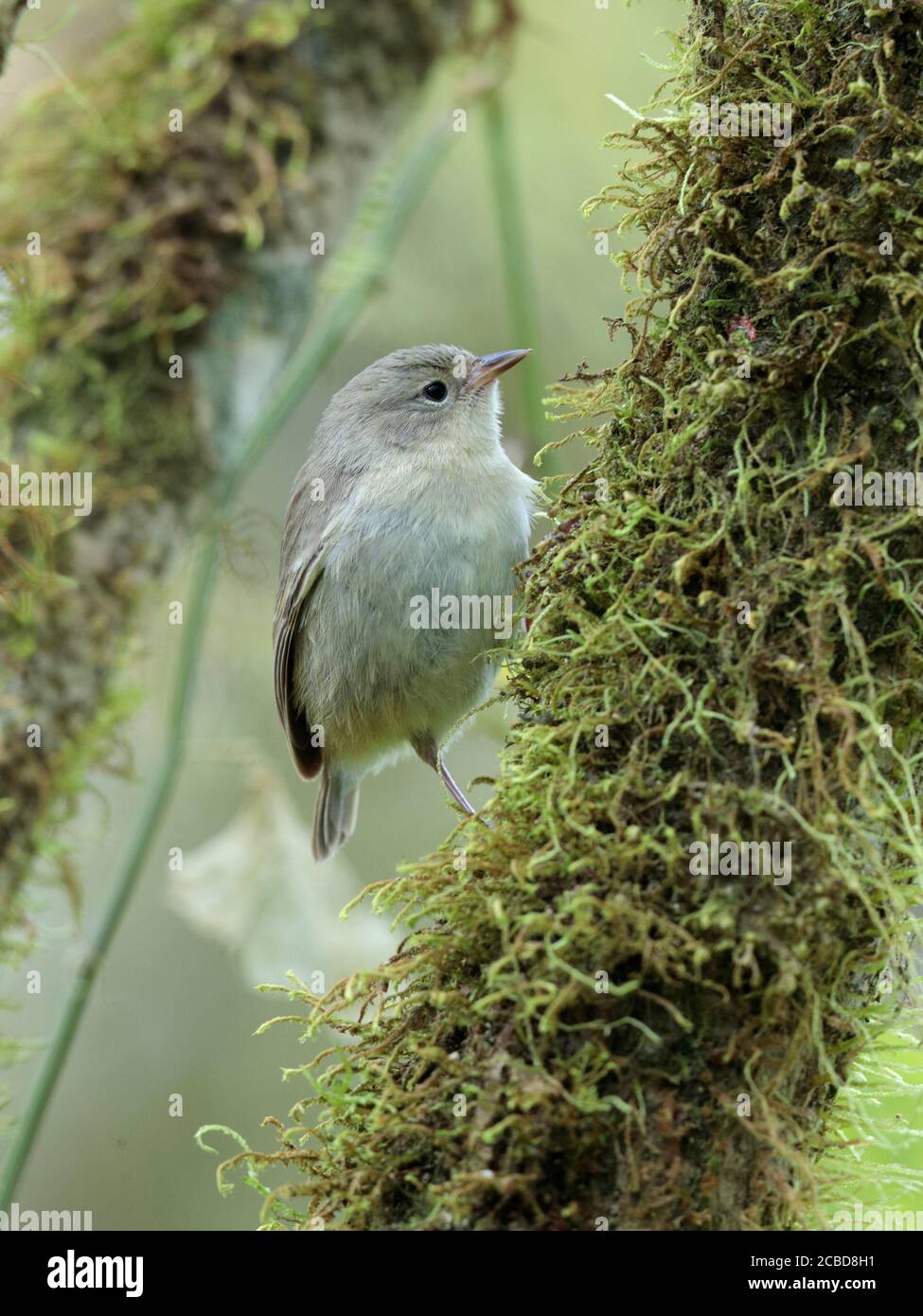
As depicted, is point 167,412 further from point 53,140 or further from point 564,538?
point 564,538

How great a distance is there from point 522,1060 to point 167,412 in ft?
10.4

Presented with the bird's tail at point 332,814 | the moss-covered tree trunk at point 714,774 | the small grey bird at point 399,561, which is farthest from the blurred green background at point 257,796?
the moss-covered tree trunk at point 714,774

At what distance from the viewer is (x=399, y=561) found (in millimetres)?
4031

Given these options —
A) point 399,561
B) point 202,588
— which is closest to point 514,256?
point 399,561

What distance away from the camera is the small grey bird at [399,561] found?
4008 mm

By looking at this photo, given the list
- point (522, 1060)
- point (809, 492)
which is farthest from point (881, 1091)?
point (809, 492)

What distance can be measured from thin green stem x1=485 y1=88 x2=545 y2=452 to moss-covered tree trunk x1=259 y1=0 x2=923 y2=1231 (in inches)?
71.0

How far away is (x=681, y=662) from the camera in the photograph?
87.4 inches

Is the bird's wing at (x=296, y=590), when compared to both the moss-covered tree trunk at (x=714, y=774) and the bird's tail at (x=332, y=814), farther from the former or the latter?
the moss-covered tree trunk at (x=714, y=774)

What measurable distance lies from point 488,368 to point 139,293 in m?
1.24

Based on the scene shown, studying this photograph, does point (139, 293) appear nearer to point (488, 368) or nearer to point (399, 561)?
point (488, 368)

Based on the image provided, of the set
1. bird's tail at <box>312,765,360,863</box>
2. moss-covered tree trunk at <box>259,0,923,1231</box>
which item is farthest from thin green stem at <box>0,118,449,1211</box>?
moss-covered tree trunk at <box>259,0,923,1231</box>

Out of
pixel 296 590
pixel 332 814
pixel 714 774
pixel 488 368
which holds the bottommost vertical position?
pixel 332 814
